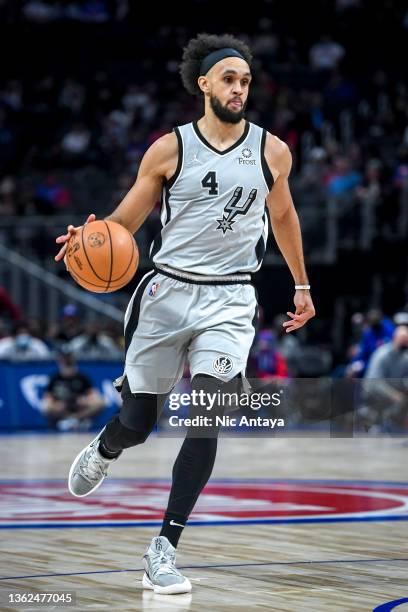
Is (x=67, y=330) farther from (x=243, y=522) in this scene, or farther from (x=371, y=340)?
(x=243, y=522)

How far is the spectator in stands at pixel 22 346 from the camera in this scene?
17250mm

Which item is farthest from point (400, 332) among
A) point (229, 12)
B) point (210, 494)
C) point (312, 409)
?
point (229, 12)

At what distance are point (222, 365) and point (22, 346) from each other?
40.1 feet

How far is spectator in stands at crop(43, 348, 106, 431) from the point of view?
Result: 55.5 feet

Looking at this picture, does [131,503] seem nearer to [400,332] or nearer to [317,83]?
[400,332]

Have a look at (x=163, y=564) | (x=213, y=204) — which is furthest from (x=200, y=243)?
(x=163, y=564)

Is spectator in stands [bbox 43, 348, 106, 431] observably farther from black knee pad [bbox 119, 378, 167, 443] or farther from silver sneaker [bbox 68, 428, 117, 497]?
black knee pad [bbox 119, 378, 167, 443]

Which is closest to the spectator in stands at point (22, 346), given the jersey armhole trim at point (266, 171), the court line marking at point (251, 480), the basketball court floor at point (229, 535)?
the basketball court floor at point (229, 535)

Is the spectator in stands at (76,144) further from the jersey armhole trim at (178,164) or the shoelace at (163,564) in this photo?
the shoelace at (163,564)

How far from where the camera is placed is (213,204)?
541 cm

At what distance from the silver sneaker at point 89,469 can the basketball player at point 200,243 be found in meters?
0.12

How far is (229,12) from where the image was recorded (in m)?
26.0

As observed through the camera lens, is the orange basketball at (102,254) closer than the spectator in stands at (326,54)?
Yes

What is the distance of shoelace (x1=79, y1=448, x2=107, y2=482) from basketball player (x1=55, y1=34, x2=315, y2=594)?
0.12 m
